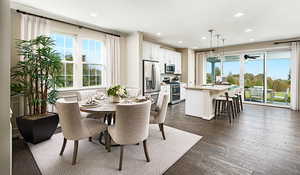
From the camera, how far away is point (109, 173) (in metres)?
1.78

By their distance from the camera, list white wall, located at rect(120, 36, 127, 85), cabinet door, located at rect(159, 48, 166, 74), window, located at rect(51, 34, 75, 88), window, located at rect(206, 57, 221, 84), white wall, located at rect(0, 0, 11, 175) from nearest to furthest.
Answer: white wall, located at rect(0, 0, 11, 175) < window, located at rect(51, 34, 75, 88) < white wall, located at rect(120, 36, 127, 85) < cabinet door, located at rect(159, 48, 166, 74) < window, located at rect(206, 57, 221, 84)

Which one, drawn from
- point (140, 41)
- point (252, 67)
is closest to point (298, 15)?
point (252, 67)

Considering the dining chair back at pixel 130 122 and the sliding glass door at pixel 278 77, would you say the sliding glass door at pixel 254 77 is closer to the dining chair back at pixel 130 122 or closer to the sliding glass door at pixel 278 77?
the sliding glass door at pixel 278 77

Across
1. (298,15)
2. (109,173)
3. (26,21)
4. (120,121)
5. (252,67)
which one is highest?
(298,15)

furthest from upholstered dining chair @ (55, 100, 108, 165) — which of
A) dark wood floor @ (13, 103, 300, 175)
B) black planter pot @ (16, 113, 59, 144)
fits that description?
black planter pot @ (16, 113, 59, 144)

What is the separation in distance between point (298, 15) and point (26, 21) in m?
5.99

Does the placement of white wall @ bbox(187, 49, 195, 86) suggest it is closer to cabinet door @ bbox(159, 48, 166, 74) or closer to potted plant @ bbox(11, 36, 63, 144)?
cabinet door @ bbox(159, 48, 166, 74)

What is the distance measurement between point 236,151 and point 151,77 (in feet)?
11.5

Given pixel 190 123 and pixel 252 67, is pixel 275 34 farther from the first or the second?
pixel 190 123

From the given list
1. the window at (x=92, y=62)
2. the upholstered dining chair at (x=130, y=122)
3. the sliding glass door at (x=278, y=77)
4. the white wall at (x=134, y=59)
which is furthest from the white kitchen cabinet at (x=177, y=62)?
the upholstered dining chair at (x=130, y=122)

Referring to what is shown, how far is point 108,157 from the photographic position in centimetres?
214

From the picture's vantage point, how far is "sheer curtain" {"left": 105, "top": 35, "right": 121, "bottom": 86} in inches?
173

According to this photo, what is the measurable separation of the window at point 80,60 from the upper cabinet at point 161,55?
159 cm

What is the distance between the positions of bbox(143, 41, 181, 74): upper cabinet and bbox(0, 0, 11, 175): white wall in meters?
4.18
